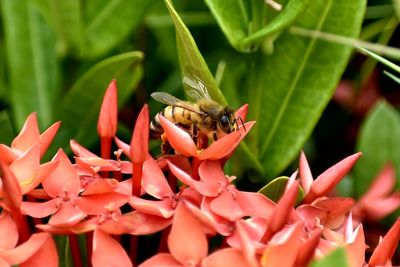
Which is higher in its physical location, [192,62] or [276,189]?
[192,62]

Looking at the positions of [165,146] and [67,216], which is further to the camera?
[165,146]

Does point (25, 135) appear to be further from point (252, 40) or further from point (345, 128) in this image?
point (345, 128)

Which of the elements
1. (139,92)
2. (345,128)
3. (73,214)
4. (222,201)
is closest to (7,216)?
(73,214)

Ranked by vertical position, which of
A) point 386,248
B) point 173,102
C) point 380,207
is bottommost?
point 380,207

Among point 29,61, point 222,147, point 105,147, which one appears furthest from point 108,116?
point 29,61

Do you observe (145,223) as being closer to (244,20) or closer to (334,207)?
(334,207)

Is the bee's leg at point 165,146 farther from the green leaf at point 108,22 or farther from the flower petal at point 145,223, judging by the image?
the green leaf at point 108,22

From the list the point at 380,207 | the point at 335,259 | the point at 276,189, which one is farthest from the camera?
the point at 380,207
